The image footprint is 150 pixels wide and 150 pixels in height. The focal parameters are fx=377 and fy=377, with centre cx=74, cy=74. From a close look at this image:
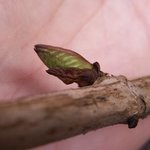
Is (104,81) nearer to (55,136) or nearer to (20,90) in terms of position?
(55,136)

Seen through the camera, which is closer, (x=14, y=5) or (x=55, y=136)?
(x=55, y=136)

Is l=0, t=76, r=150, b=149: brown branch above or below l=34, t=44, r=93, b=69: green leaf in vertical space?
below

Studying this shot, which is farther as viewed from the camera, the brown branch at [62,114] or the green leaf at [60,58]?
the green leaf at [60,58]

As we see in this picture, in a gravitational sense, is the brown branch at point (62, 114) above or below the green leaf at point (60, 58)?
below

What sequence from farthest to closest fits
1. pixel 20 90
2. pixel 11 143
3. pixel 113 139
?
pixel 113 139
pixel 20 90
pixel 11 143

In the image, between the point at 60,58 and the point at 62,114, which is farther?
the point at 60,58

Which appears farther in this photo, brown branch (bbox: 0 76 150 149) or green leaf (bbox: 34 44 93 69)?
green leaf (bbox: 34 44 93 69)

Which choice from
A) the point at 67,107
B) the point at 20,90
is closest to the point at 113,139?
the point at 20,90

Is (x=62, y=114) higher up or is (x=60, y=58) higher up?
(x=60, y=58)
